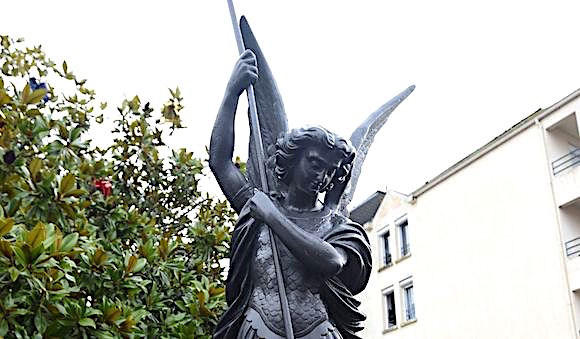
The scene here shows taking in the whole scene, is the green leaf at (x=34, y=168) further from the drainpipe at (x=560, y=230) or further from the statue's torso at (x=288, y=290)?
the drainpipe at (x=560, y=230)

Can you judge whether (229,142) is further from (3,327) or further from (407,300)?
(407,300)

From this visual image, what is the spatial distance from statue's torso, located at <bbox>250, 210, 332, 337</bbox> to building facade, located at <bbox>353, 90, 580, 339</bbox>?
16.6 metres

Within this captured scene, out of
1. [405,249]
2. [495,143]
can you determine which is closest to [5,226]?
[495,143]

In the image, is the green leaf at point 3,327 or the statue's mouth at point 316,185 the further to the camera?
the green leaf at point 3,327

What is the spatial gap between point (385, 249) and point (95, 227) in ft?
67.6

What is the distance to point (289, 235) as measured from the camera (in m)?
3.43

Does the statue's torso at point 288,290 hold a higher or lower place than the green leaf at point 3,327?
lower

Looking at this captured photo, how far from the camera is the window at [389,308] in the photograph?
85.0 feet

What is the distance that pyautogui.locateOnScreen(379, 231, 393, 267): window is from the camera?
26.7 m

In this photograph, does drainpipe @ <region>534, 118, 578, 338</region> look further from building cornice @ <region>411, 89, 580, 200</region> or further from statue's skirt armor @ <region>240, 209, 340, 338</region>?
statue's skirt armor @ <region>240, 209, 340, 338</region>

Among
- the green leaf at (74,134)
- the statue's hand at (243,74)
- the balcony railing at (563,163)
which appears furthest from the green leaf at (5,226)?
the balcony railing at (563,163)

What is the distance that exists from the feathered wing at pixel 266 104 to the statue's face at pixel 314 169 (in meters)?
0.39

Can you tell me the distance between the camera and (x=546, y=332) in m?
19.2

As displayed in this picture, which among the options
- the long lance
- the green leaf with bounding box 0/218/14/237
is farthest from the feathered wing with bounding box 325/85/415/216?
the green leaf with bounding box 0/218/14/237
